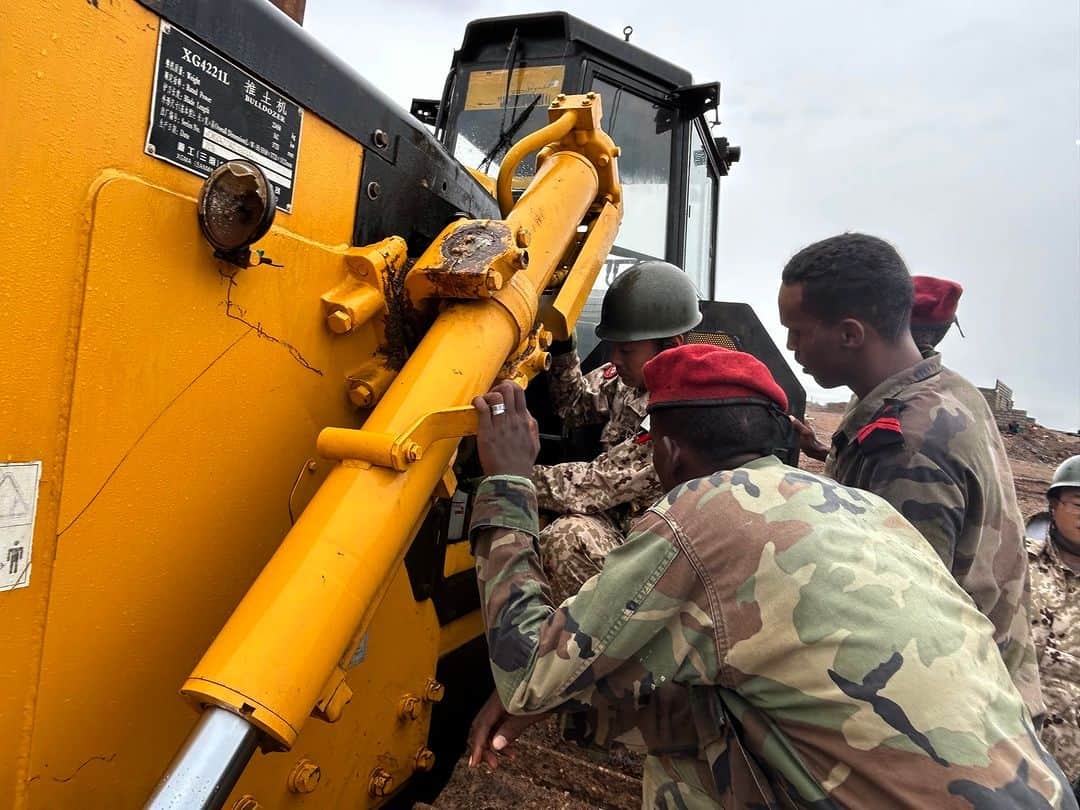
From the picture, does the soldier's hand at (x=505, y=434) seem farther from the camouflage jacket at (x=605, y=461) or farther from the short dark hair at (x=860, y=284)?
the short dark hair at (x=860, y=284)

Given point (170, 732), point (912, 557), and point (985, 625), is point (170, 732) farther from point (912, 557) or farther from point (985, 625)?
point (985, 625)

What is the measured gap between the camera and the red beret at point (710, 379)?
1.30 metres

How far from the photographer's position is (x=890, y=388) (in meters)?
1.74

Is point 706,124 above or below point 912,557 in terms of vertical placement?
above

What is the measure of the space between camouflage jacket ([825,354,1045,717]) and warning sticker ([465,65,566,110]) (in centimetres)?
205

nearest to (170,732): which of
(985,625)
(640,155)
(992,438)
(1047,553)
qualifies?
(985,625)

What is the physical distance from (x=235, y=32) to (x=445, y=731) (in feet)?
5.84

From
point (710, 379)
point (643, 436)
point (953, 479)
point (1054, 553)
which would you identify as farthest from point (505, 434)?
point (1054, 553)

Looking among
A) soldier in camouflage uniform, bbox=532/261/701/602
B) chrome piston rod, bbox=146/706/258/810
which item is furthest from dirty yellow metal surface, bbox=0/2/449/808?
soldier in camouflage uniform, bbox=532/261/701/602

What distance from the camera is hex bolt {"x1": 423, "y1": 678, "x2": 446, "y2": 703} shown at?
1791 mm

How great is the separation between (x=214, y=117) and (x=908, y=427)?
153cm

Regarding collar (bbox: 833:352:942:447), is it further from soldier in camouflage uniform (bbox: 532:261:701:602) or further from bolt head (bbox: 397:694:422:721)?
bolt head (bbox: 397:694:422:721)

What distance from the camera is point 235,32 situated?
1092 mm

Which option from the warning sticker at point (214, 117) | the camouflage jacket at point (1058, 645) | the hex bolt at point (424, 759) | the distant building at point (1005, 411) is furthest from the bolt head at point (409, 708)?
the distant building at point (1005, 411)
